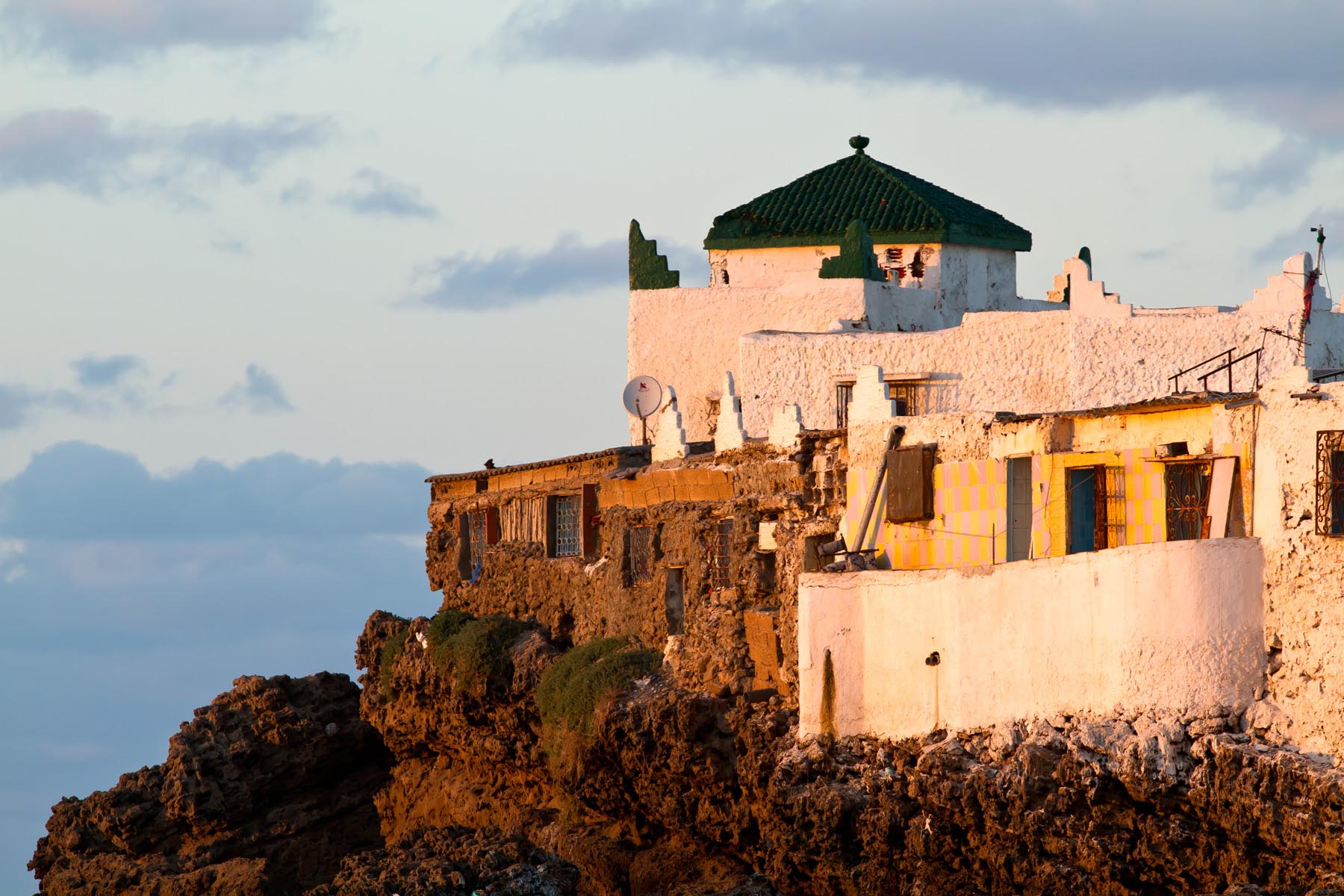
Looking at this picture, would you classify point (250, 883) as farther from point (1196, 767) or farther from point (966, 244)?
point (1196, 767)

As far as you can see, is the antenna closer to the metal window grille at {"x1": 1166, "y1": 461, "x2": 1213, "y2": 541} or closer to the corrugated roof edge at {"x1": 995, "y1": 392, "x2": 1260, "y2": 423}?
the corrugated roof edge at {"x1": 995, "y1": 392, "x2": 1260, "y2": 423}

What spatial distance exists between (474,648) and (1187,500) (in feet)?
58.1

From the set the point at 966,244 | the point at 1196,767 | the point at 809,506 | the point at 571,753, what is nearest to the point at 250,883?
the point at 571,753

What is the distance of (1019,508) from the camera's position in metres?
35.4

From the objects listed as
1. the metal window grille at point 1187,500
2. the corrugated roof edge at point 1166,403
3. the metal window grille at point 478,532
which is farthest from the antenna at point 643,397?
the metal window grille at point 1187,500

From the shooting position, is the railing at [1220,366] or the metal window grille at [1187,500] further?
the railing at [1220,366]

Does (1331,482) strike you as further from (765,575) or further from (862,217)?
(862,217)

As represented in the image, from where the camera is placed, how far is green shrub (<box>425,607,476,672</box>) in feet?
159

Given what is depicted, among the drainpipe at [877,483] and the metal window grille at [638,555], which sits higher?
the drainpipe at [877,483]

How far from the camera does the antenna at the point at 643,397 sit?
47.4 m

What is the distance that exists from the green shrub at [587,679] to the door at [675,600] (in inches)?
21.7

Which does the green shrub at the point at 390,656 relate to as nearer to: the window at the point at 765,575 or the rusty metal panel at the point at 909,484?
the window at the point at 765,575

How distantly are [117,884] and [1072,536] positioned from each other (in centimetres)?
2228

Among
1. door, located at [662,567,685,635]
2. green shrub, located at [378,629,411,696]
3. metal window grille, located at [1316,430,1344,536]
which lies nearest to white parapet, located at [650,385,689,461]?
door, located at [662,567,685,635]
